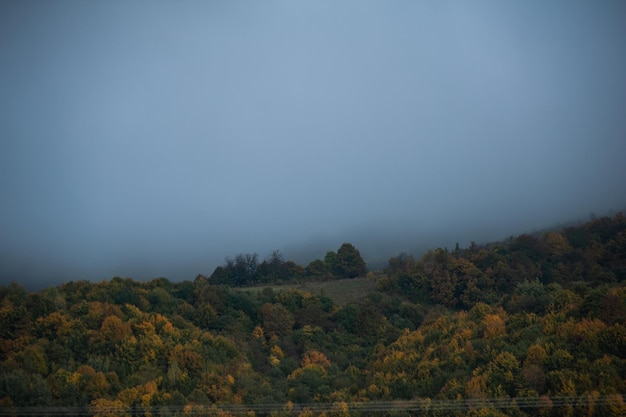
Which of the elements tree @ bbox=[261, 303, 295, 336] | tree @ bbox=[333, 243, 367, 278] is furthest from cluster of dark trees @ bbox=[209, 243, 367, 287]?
tree @ bbox=[261, 303, 295, 336]

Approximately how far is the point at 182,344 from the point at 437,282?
3080 centimetres

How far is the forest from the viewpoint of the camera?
2353cm

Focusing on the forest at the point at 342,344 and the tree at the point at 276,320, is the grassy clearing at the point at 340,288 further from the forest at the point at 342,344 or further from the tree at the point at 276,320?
the tree at the point at 276,320

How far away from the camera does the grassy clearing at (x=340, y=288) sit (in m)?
55.8

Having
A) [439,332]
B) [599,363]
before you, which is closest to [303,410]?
[439,332]

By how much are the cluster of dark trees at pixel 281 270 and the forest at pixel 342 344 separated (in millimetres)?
9101

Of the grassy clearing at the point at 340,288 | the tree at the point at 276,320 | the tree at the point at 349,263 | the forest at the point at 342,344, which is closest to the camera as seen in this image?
the forest at the point at 342,344

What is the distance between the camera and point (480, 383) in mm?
24641

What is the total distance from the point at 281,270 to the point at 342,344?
24586 mm

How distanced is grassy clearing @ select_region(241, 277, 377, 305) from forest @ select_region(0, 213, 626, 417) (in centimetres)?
151

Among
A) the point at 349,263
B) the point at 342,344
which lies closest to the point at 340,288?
the point at 349,263

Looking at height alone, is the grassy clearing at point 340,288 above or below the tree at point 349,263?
below

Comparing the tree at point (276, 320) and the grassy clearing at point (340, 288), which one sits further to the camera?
the grassy clearing at point (340, 288)

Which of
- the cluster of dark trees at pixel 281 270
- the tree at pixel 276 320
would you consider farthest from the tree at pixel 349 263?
the tree at pixel 276 320
